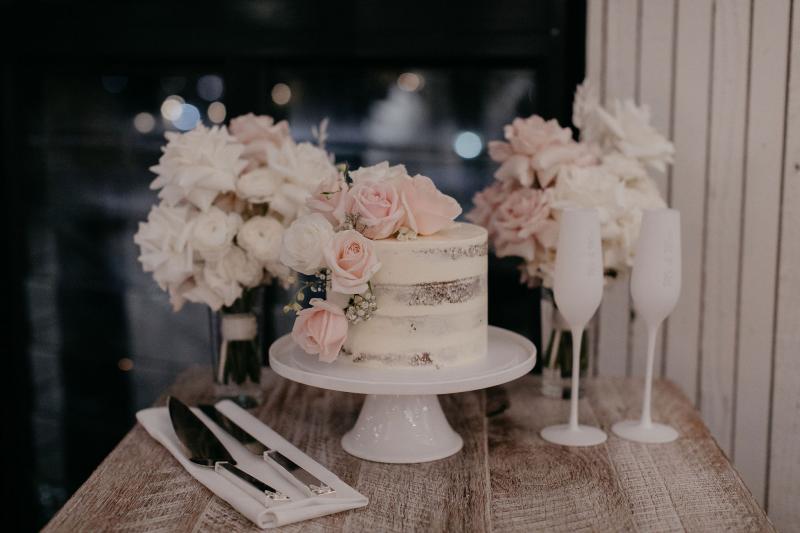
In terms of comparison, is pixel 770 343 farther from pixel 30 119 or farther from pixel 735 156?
pixel 30 119

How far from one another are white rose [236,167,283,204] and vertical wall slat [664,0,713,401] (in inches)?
31.6

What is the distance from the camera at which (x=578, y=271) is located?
117cm

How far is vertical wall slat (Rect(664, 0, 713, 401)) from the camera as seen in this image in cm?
158

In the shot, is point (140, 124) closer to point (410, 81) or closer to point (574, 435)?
point (410, 81)

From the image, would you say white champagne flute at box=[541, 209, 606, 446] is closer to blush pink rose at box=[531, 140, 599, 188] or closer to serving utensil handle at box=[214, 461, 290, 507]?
blush pink rose at box=[531, 140, 599, 188]

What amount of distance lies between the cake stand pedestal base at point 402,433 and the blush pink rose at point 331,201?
0.86 feet

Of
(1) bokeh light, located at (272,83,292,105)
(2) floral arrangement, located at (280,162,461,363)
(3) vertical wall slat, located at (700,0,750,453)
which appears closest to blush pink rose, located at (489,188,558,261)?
(2) floral arrangement, located at (280,162,461,363)

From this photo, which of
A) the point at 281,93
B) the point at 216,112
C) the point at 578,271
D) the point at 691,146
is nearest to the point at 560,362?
the point at 578,271

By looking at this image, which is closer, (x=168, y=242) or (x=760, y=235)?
(x=168, y=242)

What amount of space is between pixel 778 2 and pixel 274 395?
1.17 meters

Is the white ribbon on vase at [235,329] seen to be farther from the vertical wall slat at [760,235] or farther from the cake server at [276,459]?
the vertical wall slat at [760,235]

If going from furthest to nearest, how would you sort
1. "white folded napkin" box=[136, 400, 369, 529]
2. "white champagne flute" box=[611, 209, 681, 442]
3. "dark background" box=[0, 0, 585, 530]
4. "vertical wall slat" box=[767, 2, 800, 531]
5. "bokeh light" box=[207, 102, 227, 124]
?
1. "bokeh light" box=[207, 102, 227, 124]
2. "dark background" box=[0, 0, 585, 530]
3. "vertical wall slat" box=[767, 2, 800, 531]
4. "white champagne flute" box=[611, 209, 681, 442]
5. "white folded napkin" box=[136, 400, 369, 529]

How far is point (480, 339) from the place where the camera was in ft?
3.81

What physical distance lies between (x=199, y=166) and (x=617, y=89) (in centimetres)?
84
